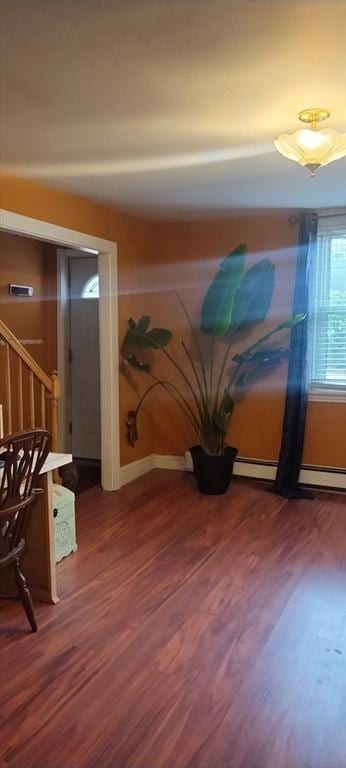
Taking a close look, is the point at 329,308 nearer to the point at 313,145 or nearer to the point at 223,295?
the point at 223,295

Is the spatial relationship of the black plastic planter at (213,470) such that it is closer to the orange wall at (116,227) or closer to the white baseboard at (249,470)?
the white baseboard at (249,470)

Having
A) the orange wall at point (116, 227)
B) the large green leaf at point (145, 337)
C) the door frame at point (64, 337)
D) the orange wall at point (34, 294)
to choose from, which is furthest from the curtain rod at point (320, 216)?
the orange wall at point (34, 294)

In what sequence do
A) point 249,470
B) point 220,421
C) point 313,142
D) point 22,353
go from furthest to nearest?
point 249,470, point 220,421, point 22,353, point 313,142

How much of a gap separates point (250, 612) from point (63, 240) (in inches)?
104

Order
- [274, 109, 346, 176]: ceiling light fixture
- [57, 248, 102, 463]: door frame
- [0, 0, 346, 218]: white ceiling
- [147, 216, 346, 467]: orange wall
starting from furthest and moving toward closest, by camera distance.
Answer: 1. [57, 248, 102, 463]: door frame
2. [147, 216, 346, 467]: orange wall
3. [274, 109, 346, 176]: ceiling light fixture
4. [0, 0, 346, 218]: white ceiling

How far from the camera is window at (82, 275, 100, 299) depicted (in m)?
5.21

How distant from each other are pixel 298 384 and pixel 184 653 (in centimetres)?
265

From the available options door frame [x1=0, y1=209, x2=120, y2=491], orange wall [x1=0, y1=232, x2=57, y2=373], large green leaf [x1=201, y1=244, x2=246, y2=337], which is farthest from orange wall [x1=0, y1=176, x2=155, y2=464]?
orange wall [x1=0, y1=232, x2=57, y2=373]

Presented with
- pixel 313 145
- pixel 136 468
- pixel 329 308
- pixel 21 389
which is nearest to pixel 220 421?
pixel 136 468

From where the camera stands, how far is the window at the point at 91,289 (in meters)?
5.21

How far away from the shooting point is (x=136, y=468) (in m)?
4.87

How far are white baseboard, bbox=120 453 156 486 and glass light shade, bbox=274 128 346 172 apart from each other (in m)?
2.97

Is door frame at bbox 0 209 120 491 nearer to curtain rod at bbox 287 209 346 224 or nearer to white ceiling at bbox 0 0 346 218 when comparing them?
white ceiling at bbox 0 0 346 218

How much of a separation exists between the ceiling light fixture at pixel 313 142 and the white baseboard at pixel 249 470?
2.75m
